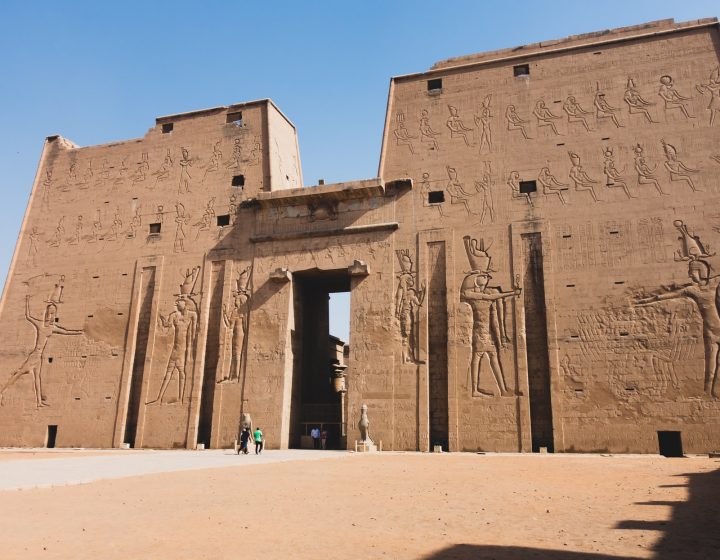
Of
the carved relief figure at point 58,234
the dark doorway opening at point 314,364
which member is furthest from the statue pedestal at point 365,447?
the carved relief figure at point 58,234

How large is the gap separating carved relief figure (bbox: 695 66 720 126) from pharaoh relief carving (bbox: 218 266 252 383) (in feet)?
47.4

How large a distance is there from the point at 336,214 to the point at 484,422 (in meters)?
7.79

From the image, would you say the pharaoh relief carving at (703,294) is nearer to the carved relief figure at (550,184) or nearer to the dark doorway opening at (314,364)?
the carved relief figure at (550,184)

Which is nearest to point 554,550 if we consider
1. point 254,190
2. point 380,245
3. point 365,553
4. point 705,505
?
point 365,553

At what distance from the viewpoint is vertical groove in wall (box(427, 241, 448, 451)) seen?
16.0 m

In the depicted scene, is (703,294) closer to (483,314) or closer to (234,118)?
(483,314)

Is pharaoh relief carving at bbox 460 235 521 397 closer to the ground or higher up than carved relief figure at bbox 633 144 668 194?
closer to the ground

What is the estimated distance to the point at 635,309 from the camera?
49.4 feet

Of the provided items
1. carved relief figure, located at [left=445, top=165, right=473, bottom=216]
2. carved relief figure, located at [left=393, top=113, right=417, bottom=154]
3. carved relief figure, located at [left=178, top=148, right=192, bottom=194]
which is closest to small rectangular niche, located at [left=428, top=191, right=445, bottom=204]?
carved relief figure, located at [left=445, top=165, right=473, bottom=216]

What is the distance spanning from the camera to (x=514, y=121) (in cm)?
1777

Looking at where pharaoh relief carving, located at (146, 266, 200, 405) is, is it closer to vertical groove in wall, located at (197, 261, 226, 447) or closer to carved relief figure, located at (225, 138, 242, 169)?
vertical groove in wall, located at (197, 261, 226, 447)

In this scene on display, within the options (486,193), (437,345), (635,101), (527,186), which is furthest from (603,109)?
(437,345)

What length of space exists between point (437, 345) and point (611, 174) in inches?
274

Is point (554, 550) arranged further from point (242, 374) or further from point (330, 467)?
point (242, 374)
